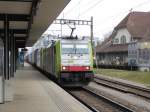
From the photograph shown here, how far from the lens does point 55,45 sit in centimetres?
2658

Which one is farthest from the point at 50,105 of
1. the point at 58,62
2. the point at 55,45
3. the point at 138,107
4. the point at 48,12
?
the point at 55,45

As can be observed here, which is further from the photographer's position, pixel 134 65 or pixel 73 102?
pixel 134 65

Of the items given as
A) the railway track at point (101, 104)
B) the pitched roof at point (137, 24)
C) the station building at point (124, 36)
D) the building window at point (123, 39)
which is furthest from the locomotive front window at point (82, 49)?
the building window at point (123, 39)

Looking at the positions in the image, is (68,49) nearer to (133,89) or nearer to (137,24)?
(133,89)

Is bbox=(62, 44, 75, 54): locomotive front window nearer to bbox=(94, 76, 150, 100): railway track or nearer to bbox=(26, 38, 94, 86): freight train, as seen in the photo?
bbox=(26, 38, 94, 86): freight train

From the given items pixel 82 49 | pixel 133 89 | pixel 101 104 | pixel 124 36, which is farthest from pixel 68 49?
pixel 124 36

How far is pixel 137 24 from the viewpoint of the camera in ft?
237

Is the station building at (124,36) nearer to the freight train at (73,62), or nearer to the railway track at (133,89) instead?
the railway track at (133,89)

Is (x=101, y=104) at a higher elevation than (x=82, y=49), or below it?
below

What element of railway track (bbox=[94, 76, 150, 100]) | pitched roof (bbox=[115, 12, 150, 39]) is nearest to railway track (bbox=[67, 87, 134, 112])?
railway track (bbox=[94, 76, 150, 100])

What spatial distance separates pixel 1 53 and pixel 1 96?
1.45 m

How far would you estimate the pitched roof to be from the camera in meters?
69.6

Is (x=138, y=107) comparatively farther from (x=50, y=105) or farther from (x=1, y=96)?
(x=1, y=96)

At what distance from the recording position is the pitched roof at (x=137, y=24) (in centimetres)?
6961
